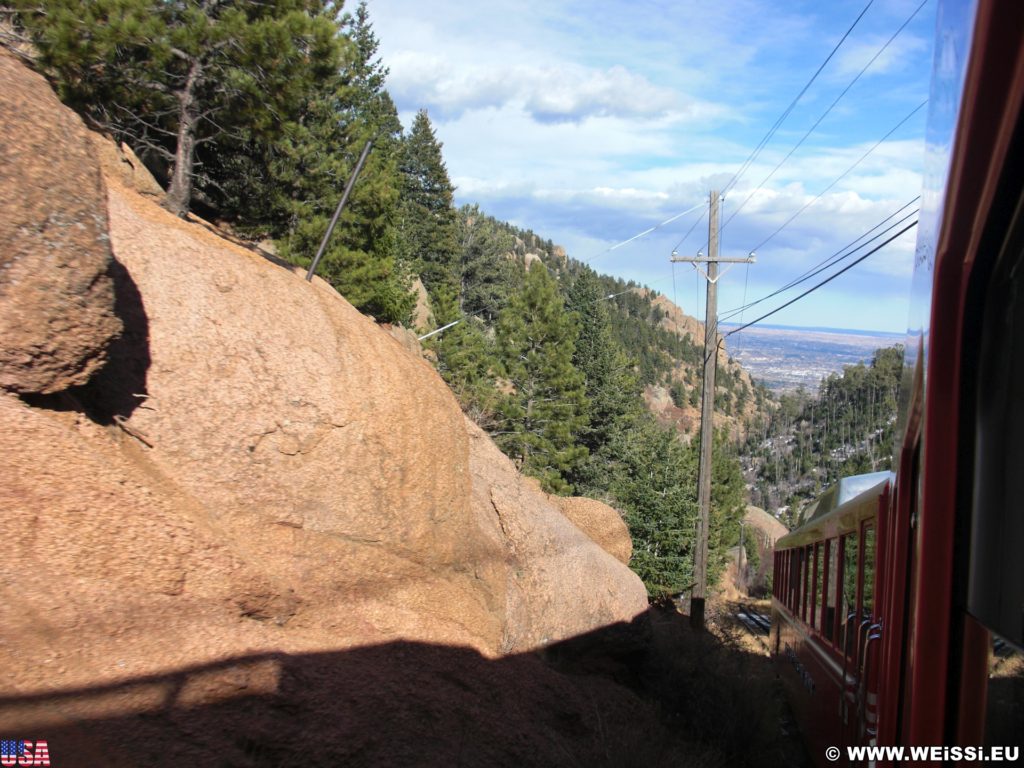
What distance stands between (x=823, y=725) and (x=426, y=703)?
12.7 feet

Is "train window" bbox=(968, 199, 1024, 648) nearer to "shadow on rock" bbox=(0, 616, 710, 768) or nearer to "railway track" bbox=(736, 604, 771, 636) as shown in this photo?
"shadow on rock" bbox=(0, 616, 710, 768)

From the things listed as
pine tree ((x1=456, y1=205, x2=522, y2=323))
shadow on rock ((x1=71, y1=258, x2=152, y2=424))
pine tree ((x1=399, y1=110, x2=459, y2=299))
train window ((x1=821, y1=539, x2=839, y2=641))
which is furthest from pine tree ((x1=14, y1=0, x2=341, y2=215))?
pine tree ((x1=456, y1=205, x2=522, y2=323))

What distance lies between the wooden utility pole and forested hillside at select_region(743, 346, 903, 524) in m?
59.0

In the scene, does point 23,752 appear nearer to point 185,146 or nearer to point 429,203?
point 185,146

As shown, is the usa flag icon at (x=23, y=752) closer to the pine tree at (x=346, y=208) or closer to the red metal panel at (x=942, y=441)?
the red metal panel at (x=942, y=441)

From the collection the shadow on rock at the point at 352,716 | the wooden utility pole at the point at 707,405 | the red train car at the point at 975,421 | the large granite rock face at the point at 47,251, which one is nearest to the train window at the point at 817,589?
the shadow on rock at the point at 352,716

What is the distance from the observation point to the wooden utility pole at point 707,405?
69.7 ft

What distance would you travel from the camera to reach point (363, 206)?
26.6m

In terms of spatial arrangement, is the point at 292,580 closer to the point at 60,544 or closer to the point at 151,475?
the point at 151,475

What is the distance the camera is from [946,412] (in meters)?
2.33

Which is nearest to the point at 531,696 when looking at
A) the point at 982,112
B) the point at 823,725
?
the point at 823,725

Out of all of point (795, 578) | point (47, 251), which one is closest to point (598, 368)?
point (795, 578)

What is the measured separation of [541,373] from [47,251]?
34.4 meters

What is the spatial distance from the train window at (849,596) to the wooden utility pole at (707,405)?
12814mm
